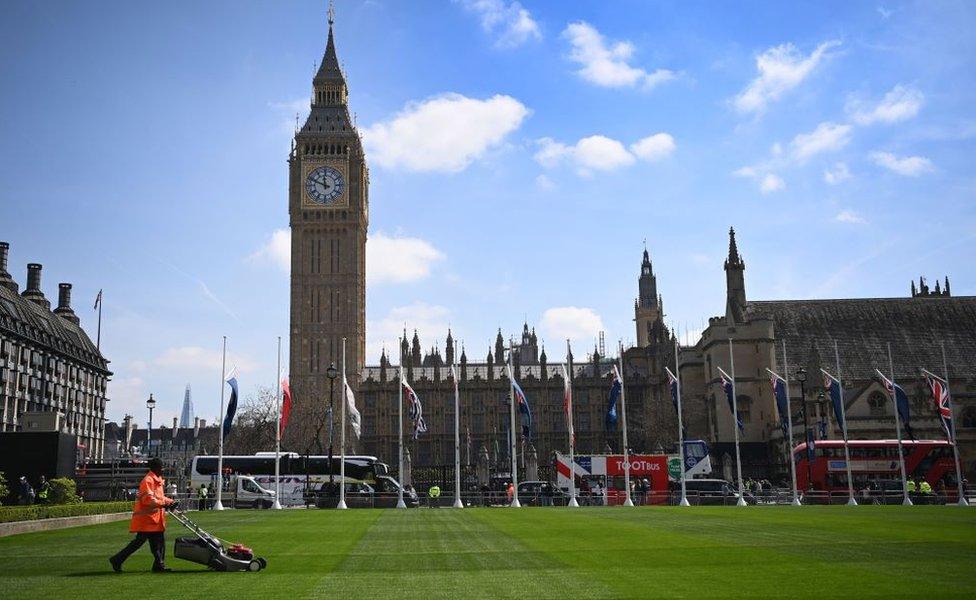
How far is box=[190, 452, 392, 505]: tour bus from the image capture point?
5400 centimetres

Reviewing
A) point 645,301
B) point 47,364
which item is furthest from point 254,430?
point 645,301

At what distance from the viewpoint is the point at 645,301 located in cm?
17662

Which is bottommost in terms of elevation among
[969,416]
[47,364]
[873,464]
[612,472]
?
[612,472]

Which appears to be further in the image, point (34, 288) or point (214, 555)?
point (34, 288)

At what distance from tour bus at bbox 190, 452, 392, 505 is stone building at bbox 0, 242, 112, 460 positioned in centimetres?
1464

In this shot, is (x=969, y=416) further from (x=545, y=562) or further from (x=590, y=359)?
(x=590, y=359)

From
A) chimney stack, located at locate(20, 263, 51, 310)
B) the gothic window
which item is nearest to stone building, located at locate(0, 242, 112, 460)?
chimney stack, located at locate(20, 263, 51, 310)

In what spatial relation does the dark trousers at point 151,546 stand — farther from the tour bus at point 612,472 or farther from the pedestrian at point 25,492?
the tour bus at point 612,472

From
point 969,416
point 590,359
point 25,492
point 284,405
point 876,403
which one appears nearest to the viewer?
point 25,492

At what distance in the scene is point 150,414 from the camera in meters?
68.4

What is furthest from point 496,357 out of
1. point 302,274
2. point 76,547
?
point 76,547

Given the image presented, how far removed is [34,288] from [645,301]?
114849 mm

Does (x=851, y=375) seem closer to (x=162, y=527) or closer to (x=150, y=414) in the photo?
(x=150, y=414)

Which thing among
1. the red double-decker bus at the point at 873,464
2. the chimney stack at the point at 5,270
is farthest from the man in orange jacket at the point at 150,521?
the chimney stack at the point at 5,270
